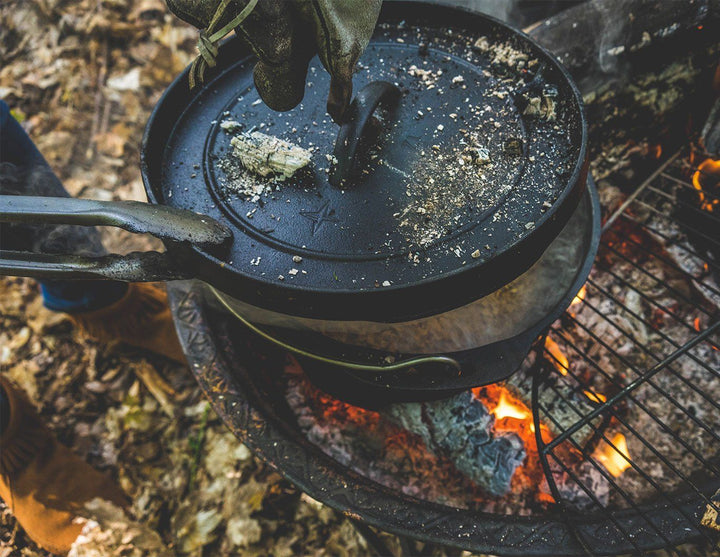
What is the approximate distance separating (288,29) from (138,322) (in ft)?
6.24

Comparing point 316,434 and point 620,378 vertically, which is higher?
point 620,378

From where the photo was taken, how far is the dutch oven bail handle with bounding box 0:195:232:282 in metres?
0.93

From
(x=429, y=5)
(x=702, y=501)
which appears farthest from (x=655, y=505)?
(x=429, y=5)

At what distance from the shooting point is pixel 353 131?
1100mm

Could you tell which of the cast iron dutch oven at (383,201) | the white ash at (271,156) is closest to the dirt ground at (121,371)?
the cast iron dutch oven at (383,201)

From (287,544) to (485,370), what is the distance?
1428mm

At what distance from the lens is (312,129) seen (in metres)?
1.27

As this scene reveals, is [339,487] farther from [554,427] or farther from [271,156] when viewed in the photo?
[271,156]

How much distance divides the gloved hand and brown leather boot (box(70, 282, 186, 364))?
5.37 ft

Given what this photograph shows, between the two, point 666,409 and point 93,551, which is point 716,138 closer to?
point 666,409

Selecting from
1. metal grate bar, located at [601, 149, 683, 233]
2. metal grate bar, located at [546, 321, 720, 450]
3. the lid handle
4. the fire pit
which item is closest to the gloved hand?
the lid handle

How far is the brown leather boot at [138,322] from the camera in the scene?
221 centimetres

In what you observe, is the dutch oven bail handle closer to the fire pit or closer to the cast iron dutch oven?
the cast iron dutch oven

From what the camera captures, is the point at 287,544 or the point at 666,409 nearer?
the point at 666,409
